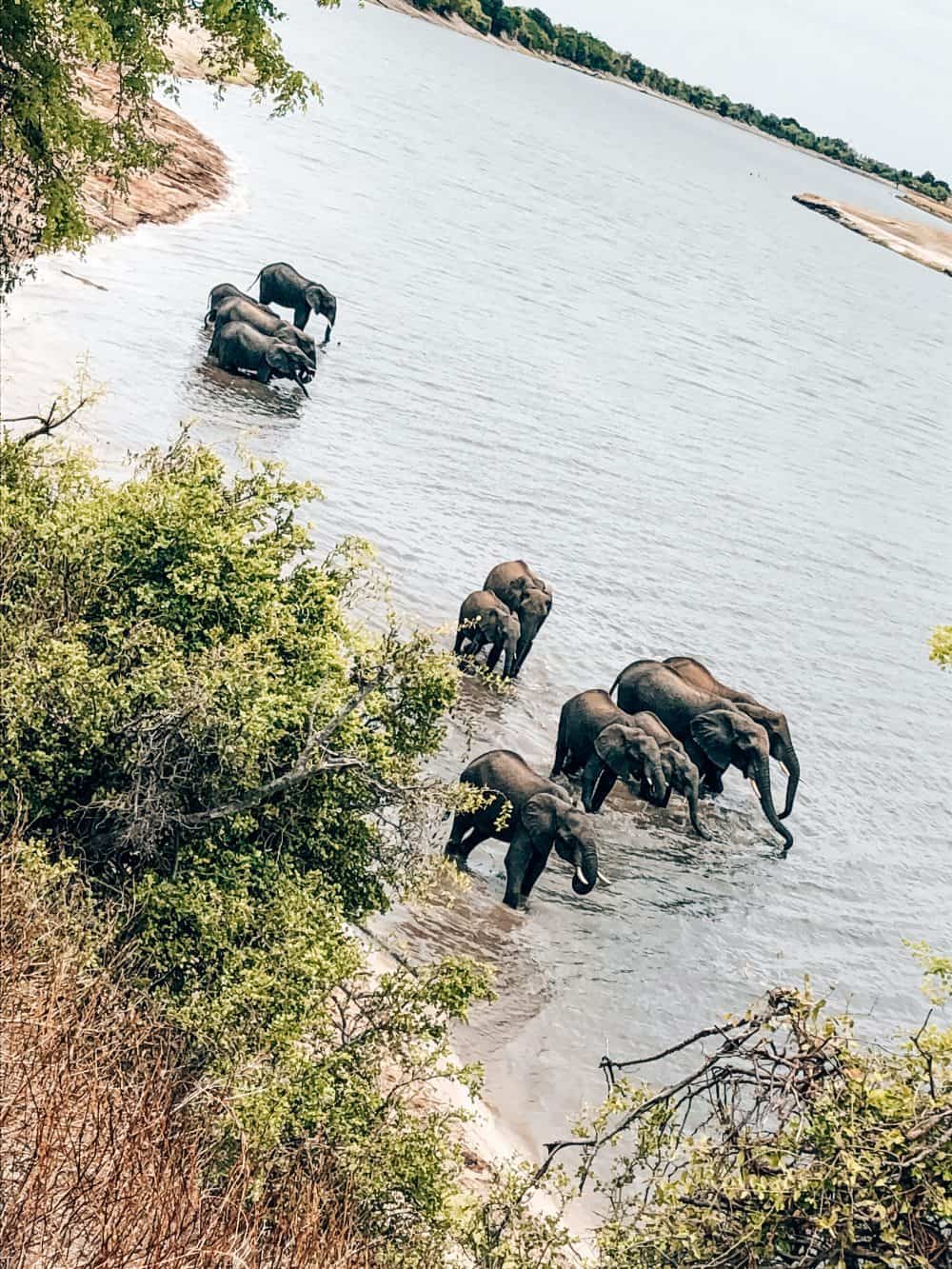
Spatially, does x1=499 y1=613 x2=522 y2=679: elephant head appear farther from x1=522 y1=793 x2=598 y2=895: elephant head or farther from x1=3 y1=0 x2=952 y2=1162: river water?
x1=522 y1=793 x2=598 y2=895: elephant head

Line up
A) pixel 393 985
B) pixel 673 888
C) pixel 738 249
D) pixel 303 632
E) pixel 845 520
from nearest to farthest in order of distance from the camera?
pixel 393 985
pixel 303 632
pixel 673 888
pixel 845 520
pixel 738 249

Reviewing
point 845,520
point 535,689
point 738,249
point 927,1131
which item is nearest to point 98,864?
point 927,1131

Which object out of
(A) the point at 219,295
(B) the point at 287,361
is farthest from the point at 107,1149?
(A) the point at 219,295

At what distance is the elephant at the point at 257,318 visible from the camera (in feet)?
95.7

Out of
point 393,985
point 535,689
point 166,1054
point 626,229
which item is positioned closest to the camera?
point 166,1054

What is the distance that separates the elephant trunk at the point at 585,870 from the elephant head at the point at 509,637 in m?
4.85

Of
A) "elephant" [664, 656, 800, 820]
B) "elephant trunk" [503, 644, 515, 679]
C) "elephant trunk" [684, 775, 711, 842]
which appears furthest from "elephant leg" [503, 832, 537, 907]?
"elephant" [664, 656, 800, 820]

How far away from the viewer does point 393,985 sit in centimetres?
967

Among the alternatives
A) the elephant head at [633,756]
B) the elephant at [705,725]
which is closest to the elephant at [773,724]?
the elephant at [705,725]

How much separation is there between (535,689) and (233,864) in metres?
10.6

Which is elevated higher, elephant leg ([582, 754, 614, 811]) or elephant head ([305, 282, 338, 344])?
elephant leg ([582, 754, 614, 811])

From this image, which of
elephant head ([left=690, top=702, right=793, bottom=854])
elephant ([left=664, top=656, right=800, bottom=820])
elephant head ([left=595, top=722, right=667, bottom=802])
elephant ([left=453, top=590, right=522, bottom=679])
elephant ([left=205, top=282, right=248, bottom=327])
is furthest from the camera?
elephant ([left=205, top=282, right=248, bottom=327])

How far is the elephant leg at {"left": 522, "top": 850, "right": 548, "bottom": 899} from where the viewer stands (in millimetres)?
14656

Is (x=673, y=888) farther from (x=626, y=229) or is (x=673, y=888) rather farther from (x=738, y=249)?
(x=738, y=249)
